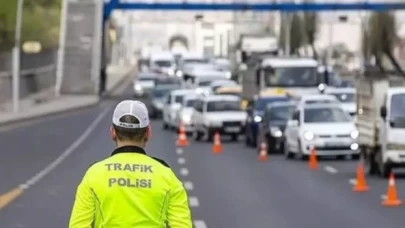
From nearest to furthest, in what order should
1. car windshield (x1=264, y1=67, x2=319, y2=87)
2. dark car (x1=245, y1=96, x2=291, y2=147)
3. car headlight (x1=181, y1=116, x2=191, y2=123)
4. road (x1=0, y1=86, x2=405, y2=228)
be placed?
road (x1=0, y1=86, x2=405, y2=228) < dark car (x1=245, y1=96, x2=291, y2=147) < car headlight (x1=181, y1=116, x2=191, y2=123) < car windshield (x1=264, y1=67, x2=319, y2=87)

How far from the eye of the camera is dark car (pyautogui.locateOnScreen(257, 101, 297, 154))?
38938 mm

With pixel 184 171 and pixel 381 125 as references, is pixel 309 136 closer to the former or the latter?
pixel 184 171

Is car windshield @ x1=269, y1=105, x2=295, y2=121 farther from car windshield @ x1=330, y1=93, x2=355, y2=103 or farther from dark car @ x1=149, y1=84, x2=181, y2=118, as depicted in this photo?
dark car @ x1=149, y1=84, x2=181, y2=118

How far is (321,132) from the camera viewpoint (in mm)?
34812

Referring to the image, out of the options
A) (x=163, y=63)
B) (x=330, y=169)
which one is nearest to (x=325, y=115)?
(x=330, y=169)

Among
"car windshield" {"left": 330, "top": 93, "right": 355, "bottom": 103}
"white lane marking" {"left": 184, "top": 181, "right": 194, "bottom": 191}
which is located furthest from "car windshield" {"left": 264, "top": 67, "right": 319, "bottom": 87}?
"white lane marking" {"left": 184, "top": 181, "right": 194, "bottom": 191}

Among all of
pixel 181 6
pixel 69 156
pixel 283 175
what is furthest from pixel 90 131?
pixel 181 6

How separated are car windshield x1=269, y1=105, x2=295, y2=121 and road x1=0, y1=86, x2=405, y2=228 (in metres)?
1.24

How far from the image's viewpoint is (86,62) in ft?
314

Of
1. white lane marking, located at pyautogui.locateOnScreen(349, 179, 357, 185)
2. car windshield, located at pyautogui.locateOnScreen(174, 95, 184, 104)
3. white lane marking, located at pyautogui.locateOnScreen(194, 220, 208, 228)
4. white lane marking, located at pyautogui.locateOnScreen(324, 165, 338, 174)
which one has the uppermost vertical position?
white lane marking, located at pyautogui.locateOnScreen(194, 220, 208, 228)

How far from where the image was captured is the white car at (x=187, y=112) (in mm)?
51344

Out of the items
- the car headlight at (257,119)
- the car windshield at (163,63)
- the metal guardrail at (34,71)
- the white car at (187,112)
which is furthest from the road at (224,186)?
the car windshield at (163,63)

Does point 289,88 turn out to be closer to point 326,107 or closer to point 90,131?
point 90,131

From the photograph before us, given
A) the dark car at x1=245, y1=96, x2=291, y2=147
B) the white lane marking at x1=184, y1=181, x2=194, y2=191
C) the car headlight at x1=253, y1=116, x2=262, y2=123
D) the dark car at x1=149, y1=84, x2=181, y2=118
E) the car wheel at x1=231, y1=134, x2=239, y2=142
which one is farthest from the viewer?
the dark car at x1=149, y1=84, x2=181, y2=118
